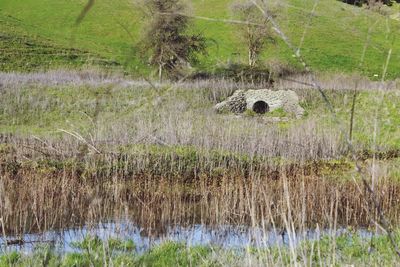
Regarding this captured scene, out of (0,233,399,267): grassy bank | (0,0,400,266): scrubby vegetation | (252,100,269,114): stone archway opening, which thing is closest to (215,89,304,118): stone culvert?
(252,100,269,114): stone archway opening

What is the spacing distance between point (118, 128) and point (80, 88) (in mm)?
8217

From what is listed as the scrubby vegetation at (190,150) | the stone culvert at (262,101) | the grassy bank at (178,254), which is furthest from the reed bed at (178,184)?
the stone culvert at (262,101)

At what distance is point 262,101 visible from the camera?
2595cm

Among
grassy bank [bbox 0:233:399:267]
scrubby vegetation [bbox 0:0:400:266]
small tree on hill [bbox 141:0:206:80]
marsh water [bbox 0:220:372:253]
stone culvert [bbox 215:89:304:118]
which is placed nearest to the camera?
small tree on hill [bbox 141:0:206:80]

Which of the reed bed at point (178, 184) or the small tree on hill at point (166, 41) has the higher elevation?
the small tree on hill at point (166, 41)

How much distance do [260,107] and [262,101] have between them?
60 centimetres

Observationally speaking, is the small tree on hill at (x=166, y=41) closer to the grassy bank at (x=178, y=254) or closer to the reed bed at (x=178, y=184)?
the grassy bank at (x=178, y=254)

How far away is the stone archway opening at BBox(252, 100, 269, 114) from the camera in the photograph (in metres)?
26.0

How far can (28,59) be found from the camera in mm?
34469

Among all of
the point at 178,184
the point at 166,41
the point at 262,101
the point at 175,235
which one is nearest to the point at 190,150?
the point at 178,184

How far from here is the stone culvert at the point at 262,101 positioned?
2489cm

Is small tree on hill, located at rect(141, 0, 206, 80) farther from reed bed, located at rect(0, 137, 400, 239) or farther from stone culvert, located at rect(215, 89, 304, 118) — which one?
stone culvert, located at rect(215, 89, 304, 118)

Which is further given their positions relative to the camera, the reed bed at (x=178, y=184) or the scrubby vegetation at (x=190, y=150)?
the reed bed at (x=178, y=184)

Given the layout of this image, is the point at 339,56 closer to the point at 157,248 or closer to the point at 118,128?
the point at 118,128
